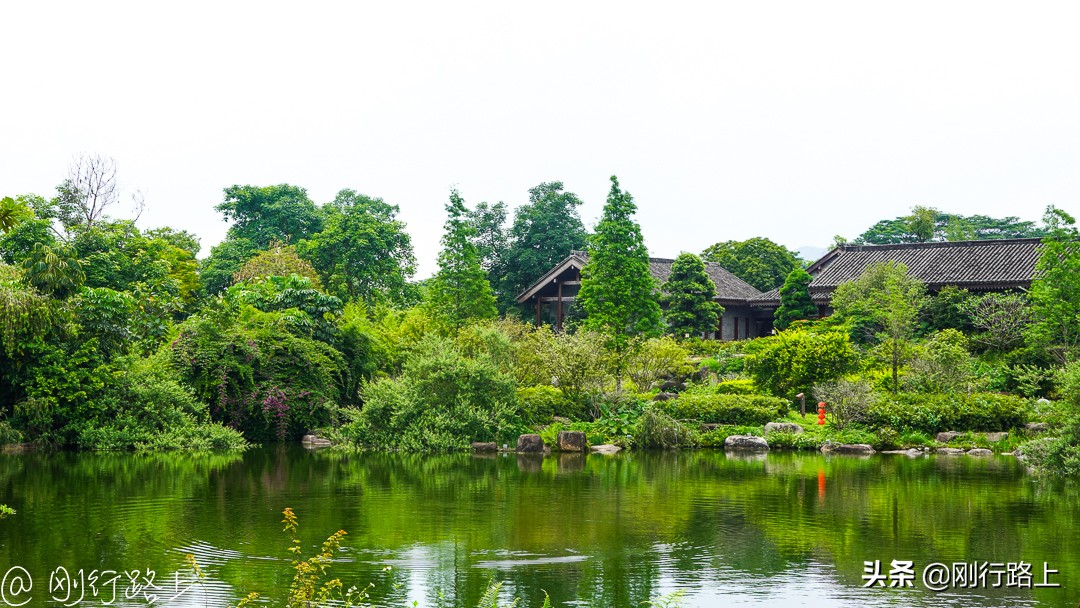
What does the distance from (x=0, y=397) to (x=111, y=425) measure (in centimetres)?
229

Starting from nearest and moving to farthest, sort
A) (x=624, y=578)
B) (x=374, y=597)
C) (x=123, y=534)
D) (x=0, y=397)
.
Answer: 1. (x=374, y=597)
2. (x=624, y=578)
3. (x=123, y=534)
4. (x=0, y=397)

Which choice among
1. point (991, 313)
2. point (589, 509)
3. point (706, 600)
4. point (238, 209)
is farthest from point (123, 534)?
point (238, 209)

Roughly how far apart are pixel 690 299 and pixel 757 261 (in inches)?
473

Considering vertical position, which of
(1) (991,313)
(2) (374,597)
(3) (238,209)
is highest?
(3) (238,209)

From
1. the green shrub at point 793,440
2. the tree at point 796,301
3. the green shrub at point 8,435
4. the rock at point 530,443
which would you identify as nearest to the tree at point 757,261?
the tree at point 796,301

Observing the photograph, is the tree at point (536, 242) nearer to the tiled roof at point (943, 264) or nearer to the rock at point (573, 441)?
the tiled roof at point (943, 264)

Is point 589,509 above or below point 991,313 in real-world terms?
below

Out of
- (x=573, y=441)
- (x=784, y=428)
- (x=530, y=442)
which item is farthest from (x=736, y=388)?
(x=530, y=442)

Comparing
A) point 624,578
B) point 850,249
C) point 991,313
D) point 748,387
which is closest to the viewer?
point 624,578

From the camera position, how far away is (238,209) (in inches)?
1986

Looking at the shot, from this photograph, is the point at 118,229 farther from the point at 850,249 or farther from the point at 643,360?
the point at 850,249

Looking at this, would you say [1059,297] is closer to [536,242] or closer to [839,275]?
[839,275]

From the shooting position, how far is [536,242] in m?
46.9

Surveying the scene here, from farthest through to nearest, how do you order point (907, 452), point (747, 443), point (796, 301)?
point (796, 301) → point (747, 443) → point (907, 452)
